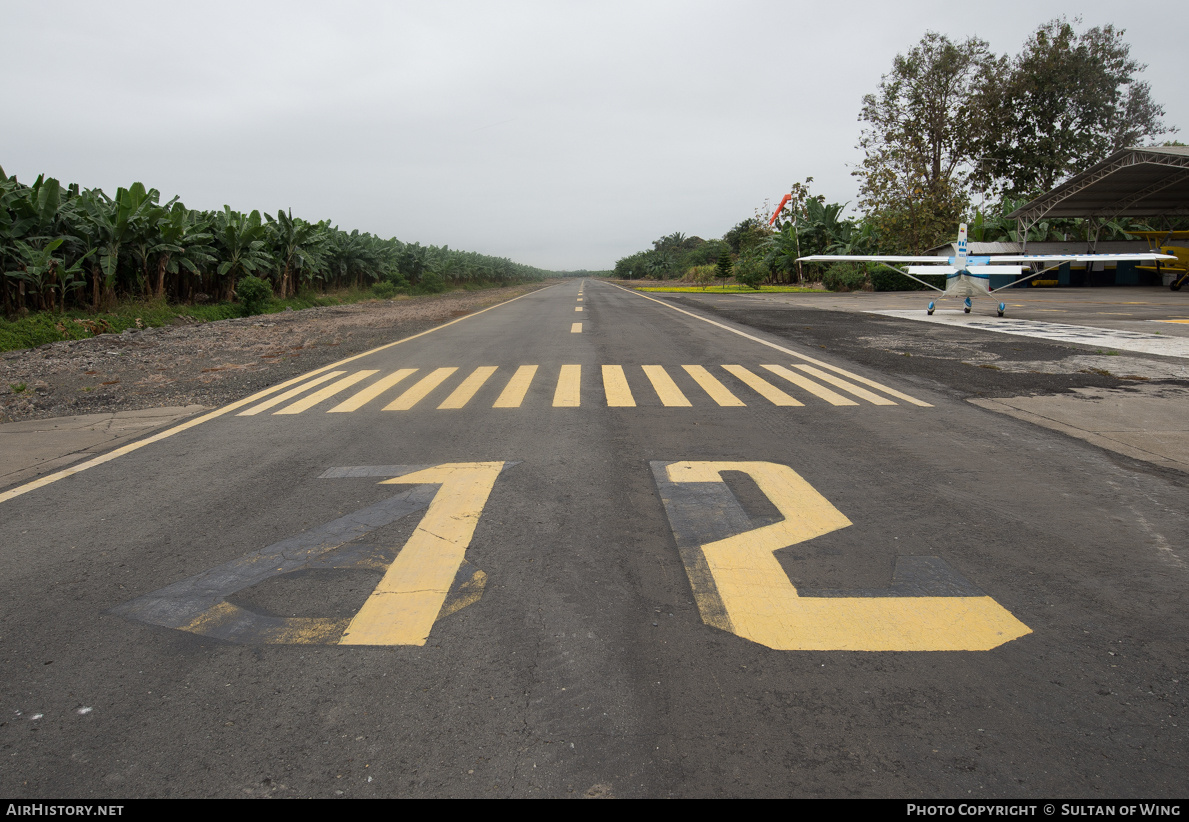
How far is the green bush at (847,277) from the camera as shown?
135 ft

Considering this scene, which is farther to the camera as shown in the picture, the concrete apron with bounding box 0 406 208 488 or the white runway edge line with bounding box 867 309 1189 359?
the white runway edge line with bounding box 867 309 1189 359

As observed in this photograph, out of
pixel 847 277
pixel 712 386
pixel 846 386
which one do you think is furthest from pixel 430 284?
pixel 846 386

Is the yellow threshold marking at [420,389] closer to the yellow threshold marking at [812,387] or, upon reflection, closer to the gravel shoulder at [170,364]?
the gravel shoulder at [170,364]

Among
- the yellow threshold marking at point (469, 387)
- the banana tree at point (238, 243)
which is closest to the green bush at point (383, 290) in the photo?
the banana tree at point (238, 243)

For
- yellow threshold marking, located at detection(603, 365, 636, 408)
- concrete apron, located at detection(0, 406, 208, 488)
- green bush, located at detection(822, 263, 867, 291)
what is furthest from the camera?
green bush, located at detection(822, 263, 867, 291)

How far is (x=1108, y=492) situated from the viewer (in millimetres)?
4742

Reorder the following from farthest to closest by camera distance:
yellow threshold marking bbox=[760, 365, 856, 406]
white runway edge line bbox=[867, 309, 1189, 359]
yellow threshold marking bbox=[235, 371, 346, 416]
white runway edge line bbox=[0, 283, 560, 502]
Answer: white runway edge line bbox=[867, 309, 1189, 359], yellow threshold marking bbox=[760, 365, 856, 406], yellow threshold marking bbox=[235, 371, 346, 416], white runway edge line bbox=[0, 283, 560, 502]

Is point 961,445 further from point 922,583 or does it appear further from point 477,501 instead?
point 477,501

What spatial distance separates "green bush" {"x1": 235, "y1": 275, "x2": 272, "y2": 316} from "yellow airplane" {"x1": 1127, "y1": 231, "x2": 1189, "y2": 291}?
40.4m

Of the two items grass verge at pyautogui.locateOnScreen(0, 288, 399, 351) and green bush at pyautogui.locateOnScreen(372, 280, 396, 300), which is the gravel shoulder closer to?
grass verge at pyautogui.locateOnScreen(0, 288, 399, 351)

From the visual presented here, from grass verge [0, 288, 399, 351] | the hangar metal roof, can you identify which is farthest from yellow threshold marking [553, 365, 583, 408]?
the hangar metal roof

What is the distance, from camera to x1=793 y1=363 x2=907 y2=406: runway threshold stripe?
7.99m
